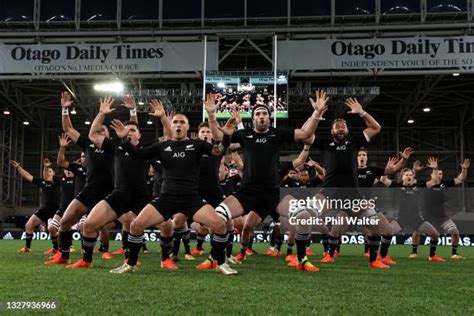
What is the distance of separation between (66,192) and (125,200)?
4.90m

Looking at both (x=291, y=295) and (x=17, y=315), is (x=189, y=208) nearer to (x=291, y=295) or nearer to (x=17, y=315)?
(x=291, y=295)

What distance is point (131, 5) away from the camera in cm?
2311

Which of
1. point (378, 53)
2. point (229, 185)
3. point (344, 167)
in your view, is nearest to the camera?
point (344, 167)

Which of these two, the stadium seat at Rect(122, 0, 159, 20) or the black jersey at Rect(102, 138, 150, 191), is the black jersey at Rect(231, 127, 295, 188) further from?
the stadium seat at Rect(122, 0, 159, 20)

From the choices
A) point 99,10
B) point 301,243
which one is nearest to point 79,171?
point 301,243

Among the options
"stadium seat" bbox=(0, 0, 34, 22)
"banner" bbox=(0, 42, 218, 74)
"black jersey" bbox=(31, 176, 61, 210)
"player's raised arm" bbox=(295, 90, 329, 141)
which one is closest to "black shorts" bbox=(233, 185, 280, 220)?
"player's raised arm" bbox=(295, 90, 329, 141)

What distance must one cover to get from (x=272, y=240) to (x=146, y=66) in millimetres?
Answer: 9007

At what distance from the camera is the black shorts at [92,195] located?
312 inches

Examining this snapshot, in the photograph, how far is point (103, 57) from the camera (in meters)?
18.4

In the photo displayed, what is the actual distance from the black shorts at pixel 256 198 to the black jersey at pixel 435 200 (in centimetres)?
609

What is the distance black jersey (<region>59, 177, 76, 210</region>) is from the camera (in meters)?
11.8

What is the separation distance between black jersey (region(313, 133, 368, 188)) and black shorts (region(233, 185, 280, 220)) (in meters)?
1.59

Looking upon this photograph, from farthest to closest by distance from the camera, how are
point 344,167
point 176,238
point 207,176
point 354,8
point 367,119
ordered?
point 354,8 → point 176,238 → point 207,176 → point 344,167 → point 367,119

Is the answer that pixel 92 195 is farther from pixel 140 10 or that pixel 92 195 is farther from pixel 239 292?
pixel 140 10
